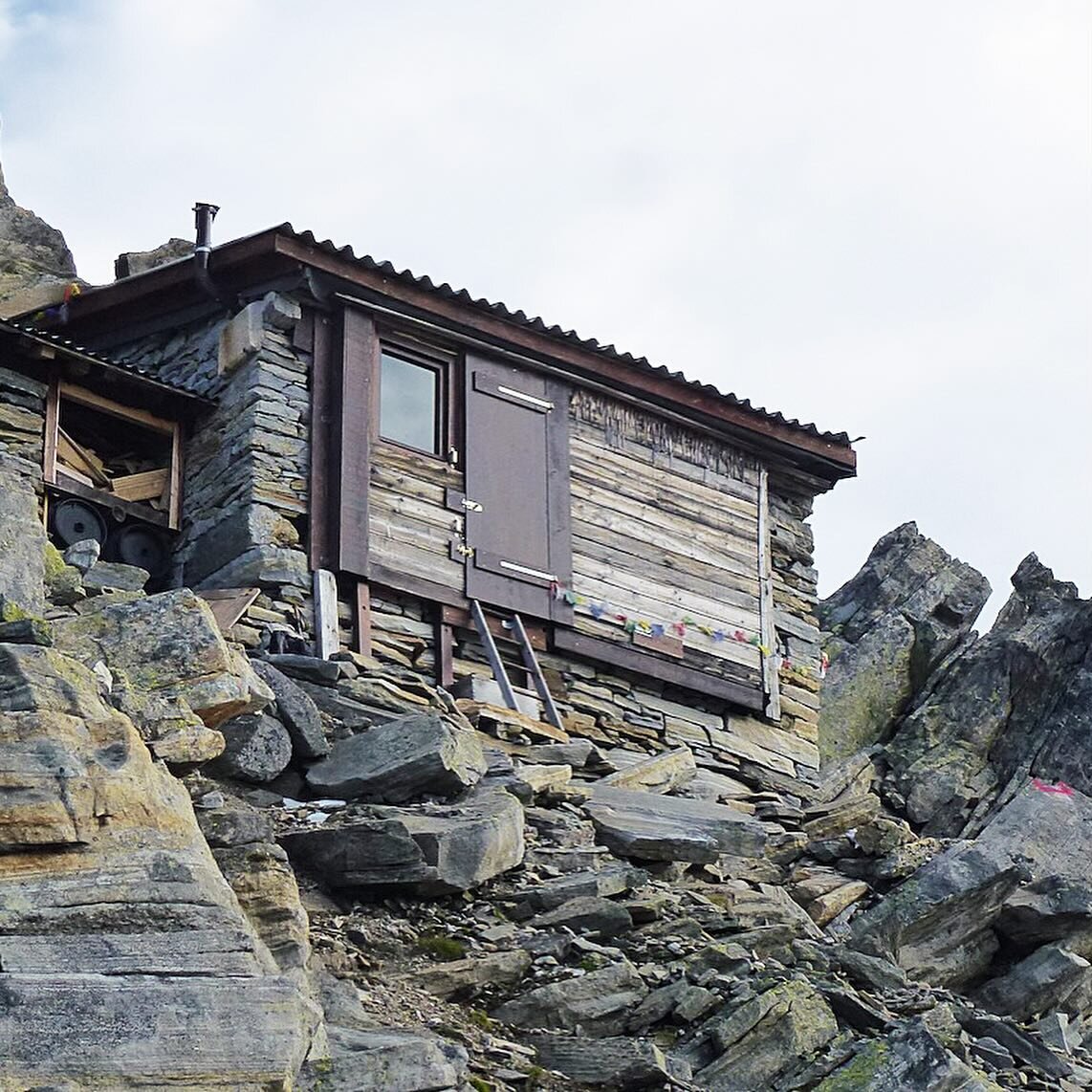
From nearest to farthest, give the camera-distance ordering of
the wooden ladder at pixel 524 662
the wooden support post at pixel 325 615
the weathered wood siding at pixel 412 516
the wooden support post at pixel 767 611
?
the wooden support post at pixel 325 615 → the wooden ladder at pixel 524 662 → the weathered wood siding at pixel 412 516 → the wooden support post at pixel 767 611

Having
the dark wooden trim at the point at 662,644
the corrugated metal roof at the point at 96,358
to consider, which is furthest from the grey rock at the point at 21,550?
the dark wooden trim at the point at 662,644

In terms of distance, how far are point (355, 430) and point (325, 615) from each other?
1877mm

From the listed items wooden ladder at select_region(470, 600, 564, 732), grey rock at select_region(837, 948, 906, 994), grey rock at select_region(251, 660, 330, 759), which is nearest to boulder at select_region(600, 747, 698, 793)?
wooden ladder at select_region(470, 600, 564, 732)

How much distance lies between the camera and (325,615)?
1675 centimetres

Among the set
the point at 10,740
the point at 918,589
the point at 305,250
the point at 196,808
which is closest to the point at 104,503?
the point at 305,250

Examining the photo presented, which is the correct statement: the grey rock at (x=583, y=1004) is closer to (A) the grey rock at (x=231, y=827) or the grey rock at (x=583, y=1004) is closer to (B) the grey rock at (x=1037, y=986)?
(A) the grey rock at (x=231, y=827)

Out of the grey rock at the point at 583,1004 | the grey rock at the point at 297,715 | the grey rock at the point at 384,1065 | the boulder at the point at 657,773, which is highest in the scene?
the boulder at the point at 657,773

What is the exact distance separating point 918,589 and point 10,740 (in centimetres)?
1902

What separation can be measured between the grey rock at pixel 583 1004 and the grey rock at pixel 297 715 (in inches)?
107

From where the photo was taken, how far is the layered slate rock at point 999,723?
835 inches

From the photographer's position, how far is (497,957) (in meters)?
11.5

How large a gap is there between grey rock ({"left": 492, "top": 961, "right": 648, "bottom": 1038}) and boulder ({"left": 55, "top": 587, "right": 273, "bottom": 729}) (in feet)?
7.33

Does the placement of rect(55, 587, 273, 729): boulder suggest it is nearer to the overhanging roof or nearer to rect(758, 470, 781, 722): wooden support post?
the overhanging roof

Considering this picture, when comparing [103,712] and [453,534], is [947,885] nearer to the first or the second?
[453,534]
